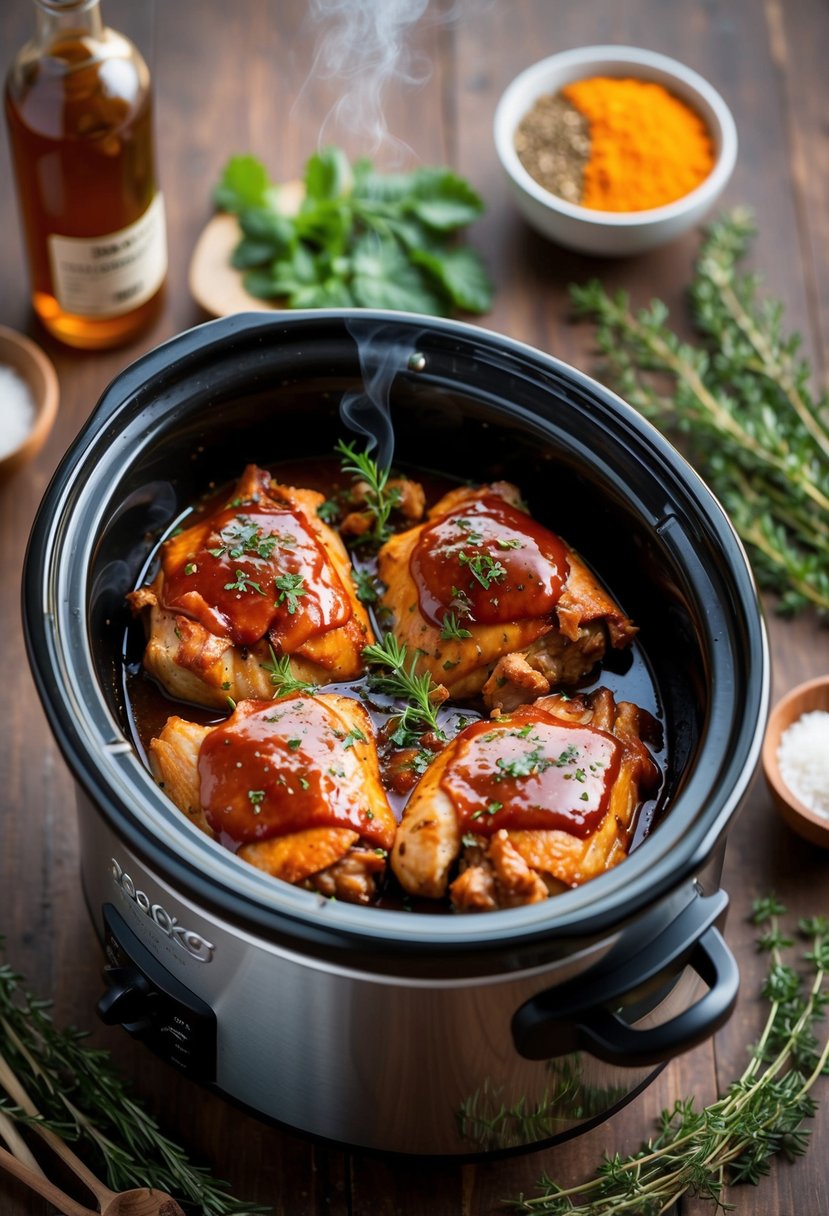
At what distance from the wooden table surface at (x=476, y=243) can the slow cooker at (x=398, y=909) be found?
18 cm

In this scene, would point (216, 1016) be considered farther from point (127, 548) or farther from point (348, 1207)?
point (127, 548)

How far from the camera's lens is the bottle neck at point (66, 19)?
2.57 metres

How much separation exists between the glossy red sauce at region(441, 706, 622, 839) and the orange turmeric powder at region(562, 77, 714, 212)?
67.1 inches

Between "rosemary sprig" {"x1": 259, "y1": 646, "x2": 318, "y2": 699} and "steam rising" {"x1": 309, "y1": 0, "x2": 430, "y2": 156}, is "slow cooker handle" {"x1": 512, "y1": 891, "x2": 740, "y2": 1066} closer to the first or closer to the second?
"rosemary sprig" {"x1": 259, "y1": 646, "x2": 318, "y2": 699}

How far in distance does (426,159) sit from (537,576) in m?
1.71

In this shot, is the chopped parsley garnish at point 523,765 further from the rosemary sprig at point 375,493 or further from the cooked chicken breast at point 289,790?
the rosemary sprig at point 375,493

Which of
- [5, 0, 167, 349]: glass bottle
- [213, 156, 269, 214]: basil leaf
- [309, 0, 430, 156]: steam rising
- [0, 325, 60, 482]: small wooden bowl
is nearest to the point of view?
[5, 0, 167, 349]: glass bottle

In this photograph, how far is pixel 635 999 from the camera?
1709 mm

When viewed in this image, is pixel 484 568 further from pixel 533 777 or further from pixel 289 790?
pixel 289 790

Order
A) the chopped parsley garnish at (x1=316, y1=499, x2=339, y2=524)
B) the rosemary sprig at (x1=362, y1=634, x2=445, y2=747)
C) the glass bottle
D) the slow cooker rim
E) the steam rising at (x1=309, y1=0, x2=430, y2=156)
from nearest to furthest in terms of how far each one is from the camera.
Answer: the slow cooker rim < the rosemary sprig at (x1=362, y1=634, x2=445, y2=747) < the chopped parsley garnish at (x1=316, y1=499, x2=339, y2=524) < the glass bottle < the steam rising at (x1=309, y1=0, x2=430, y2=156)

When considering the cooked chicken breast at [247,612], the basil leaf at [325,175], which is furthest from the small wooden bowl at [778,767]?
the basil leaf at [325,175]

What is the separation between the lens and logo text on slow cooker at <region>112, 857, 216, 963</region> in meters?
1.78

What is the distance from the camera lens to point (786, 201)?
3438mm

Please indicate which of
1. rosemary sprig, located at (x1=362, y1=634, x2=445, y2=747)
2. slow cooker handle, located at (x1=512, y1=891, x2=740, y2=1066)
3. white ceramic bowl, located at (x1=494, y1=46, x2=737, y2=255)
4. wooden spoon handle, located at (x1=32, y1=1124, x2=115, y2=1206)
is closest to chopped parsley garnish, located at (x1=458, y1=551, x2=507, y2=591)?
rosemary sprig, located at (x1=362, y1=634, x2=445, y2=747)
